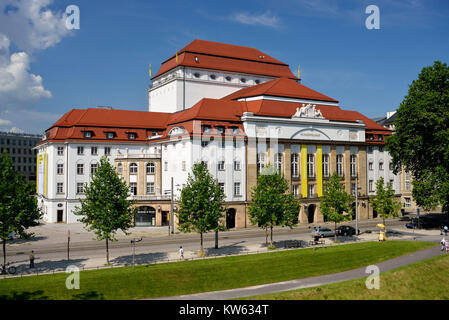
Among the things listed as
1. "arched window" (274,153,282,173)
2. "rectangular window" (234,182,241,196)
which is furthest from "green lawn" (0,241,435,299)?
"arched window" (274,153,282,173)

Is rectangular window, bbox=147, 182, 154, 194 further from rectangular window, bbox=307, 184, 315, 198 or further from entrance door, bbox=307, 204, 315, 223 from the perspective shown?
entrance door, bbox=307, 204, 315, 223

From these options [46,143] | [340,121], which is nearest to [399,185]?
[340,121]

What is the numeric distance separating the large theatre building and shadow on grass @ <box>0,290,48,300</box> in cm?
3548

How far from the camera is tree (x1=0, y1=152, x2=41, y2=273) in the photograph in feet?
120

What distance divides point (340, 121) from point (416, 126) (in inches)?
625

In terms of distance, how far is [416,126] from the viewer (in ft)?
198

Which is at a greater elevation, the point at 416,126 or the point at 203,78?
the point at 203,78

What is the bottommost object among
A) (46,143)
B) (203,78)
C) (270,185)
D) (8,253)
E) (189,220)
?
(8,253)

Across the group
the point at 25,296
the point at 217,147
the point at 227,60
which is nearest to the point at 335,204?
the point at 217,147

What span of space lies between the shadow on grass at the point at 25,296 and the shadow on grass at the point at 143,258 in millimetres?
10974

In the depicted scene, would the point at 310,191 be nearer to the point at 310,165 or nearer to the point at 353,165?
the point at 310,165

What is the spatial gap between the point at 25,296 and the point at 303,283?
62.7 ft

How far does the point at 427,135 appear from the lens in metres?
60.2
